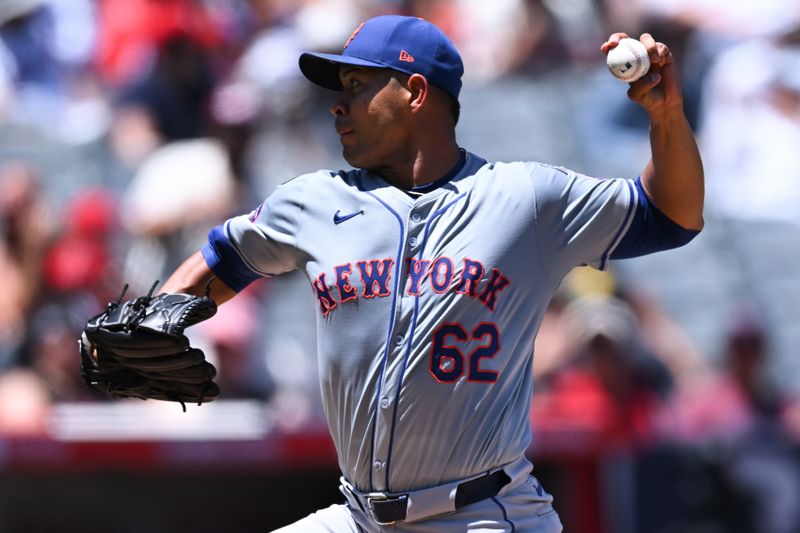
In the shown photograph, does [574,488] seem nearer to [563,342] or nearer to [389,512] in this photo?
[563,342]

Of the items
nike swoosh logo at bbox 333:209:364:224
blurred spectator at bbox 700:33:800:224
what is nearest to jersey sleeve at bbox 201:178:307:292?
→ nike swoosh logo at bbox 333:209:364:224

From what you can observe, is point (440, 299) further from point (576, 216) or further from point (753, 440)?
point (753, 440)

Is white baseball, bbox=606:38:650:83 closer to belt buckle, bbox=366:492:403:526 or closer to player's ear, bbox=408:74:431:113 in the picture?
player's ear, bbox=408:74:431:113

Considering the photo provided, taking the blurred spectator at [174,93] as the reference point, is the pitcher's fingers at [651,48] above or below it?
below

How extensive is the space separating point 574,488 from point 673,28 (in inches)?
146

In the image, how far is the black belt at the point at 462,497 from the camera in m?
2.80

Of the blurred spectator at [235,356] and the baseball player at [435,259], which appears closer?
the baseball player at [435,259]

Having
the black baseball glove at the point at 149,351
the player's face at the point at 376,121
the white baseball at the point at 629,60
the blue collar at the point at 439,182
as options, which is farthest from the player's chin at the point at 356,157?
the white baseball at the point at 629,60

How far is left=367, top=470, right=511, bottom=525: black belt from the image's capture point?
2.80 m

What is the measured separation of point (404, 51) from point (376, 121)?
0.18 metres

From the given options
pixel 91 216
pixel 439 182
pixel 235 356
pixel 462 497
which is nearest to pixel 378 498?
pixel 462 497

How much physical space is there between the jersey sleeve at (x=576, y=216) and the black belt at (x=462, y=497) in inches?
19.3

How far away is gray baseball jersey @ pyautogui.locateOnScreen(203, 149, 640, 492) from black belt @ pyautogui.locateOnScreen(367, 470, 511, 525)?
28 millimetres

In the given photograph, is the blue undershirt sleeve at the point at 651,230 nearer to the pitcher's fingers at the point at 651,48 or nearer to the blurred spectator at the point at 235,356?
the pitcher's fingers at the point at 651,48
